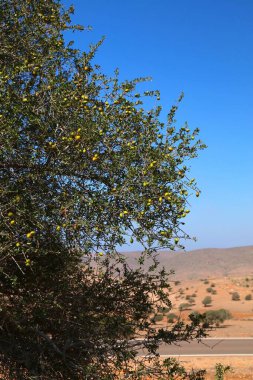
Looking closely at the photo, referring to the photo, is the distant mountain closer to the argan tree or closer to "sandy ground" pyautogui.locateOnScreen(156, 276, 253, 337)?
"sandy ground" pyautogui.locateOnScreen(156, 276, 253, 337)

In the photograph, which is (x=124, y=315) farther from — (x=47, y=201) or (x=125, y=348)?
(x=47, y=201)

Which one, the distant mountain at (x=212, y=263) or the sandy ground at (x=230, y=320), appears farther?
the distant mountain at (x=212, y=263)

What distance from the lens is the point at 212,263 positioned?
10844 cm

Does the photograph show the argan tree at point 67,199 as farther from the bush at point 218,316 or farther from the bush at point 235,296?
the bush at point 235,296

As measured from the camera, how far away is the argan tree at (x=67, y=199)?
486 centimetres

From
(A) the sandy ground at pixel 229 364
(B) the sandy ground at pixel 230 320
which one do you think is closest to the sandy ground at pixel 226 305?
(B) the sandy ground at pixel 230 320

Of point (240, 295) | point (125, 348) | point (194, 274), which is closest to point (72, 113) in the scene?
point (125, 348)

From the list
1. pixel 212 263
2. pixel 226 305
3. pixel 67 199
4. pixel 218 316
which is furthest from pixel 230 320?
pixel 212 263

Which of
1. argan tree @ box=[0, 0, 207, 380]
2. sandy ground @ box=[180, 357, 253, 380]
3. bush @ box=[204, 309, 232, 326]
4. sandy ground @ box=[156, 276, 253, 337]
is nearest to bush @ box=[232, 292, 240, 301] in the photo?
sandy ground @ box=[156, 276, 253, 337]

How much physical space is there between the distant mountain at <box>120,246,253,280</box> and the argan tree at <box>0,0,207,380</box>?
284 feet

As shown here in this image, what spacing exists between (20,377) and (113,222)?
8.59ft

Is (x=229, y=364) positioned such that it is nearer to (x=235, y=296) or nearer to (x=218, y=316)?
(x=218, y=316)

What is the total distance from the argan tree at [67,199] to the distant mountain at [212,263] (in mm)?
86557

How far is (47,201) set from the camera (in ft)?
16.2
